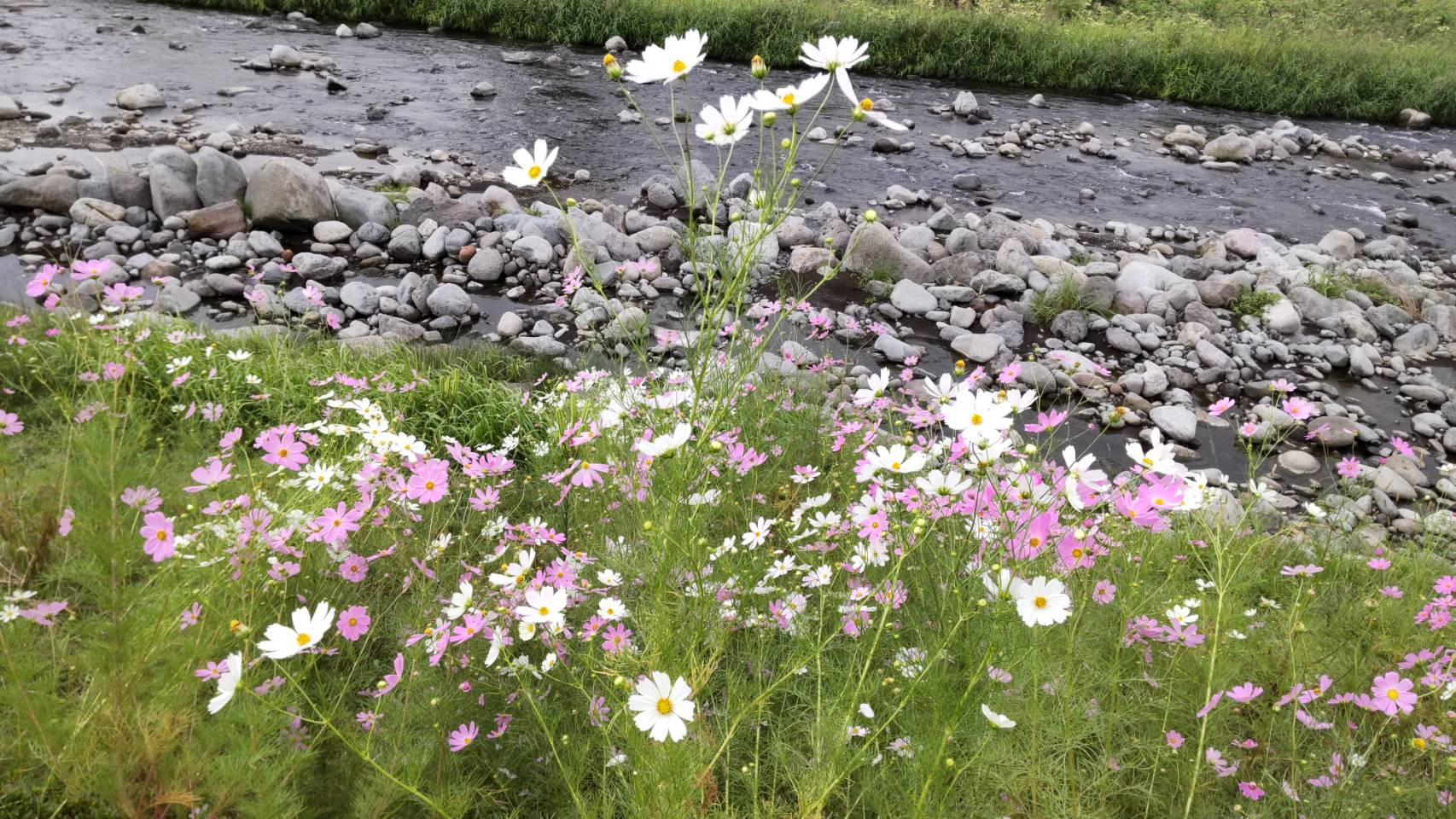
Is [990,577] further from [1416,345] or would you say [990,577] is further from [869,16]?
[869,16]

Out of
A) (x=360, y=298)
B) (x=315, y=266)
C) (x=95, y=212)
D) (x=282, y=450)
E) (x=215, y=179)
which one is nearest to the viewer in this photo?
(x=282, y=450)

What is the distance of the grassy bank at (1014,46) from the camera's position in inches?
473

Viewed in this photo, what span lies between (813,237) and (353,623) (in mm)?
5295

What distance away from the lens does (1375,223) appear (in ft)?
27.4

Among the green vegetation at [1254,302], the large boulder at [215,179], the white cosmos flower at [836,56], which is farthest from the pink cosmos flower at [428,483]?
the green vegetation at [1254,302]

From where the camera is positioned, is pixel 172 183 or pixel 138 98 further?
pixel 138 98

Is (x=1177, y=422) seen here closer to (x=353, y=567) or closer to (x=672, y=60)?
(x=672, y=60)

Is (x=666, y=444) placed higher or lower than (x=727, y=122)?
lower

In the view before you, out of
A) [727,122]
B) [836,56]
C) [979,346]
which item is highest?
[836,56]

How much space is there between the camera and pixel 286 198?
600 centimetres

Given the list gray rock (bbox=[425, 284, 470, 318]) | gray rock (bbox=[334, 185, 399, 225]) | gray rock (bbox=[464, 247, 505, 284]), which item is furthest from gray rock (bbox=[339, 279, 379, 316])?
gray rock (bbox=[334, 185, 399, 225])

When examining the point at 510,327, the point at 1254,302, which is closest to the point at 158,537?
the point at 510,327

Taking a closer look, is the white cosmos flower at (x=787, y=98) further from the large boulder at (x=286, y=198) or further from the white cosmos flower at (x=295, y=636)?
the large boulder at (x=286, y=198)

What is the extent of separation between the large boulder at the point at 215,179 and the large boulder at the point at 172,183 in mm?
72
